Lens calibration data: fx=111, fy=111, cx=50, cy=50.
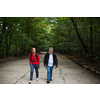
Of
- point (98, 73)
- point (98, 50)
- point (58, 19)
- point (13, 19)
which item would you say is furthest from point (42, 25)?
point (98, 73)

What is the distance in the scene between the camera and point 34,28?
23.3 metres

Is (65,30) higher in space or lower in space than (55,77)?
higher

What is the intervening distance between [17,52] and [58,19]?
1116cm

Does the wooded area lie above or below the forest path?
above

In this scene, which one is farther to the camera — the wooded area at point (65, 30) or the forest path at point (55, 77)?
the wooded area at point (65, 30)

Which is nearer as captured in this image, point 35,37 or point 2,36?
point 2,36

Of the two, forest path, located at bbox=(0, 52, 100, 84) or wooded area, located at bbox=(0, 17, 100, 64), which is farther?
wooded area, located at bbox=(0, 17, 100, 64)

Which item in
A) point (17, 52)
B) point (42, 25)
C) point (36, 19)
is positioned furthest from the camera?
point (42, 25)

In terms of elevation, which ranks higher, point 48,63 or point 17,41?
point 17,41

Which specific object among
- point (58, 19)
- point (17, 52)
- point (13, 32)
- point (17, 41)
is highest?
point (58, 19)

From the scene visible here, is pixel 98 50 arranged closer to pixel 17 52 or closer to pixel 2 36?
pixel 2 36

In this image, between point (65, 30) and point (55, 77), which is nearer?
point (55, 77)

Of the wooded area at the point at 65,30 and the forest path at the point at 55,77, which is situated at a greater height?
the wooded area at the point at 65,30

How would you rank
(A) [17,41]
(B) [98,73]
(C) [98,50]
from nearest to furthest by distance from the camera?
(B) [98,73], (C) [98,50], (A) [17,41]
